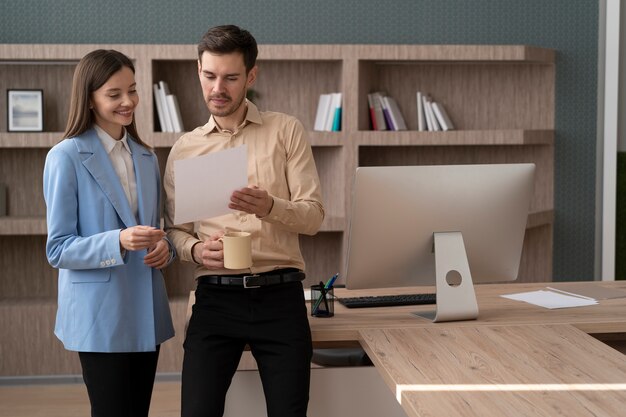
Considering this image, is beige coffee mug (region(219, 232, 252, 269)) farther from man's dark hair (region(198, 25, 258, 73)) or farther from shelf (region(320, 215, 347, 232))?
shelf (region(320, 215, 347, 232))

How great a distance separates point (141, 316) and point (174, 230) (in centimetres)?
32

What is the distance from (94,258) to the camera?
221cm

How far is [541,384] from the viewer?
1.87 m

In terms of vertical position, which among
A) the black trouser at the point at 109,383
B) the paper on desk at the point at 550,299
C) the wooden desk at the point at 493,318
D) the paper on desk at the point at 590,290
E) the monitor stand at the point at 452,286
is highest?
the monitor stand at the point at 452,286

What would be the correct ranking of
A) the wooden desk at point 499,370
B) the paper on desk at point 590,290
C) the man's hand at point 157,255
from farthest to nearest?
the paper on desk at point 590,290
the man's hand at point 157,255
the wooden desk at point 499,370

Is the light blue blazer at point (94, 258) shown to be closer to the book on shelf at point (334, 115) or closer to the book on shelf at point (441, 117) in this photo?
the book on shelf at point (334, 115)

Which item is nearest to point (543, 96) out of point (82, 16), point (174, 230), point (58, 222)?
point (82, 16)

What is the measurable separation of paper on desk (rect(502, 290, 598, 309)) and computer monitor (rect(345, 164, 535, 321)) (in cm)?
27

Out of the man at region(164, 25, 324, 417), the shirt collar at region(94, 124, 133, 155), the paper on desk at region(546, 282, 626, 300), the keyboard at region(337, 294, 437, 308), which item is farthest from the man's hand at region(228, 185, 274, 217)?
the paper on desk at region(546, 282, 626, 300)

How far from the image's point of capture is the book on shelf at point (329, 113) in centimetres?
471

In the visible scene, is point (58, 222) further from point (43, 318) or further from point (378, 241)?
point (43, 318)

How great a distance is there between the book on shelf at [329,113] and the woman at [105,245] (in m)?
2.41

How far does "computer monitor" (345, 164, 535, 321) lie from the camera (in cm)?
246

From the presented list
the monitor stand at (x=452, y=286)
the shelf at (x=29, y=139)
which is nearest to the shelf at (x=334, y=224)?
the shelf at (x=29, y=139)
